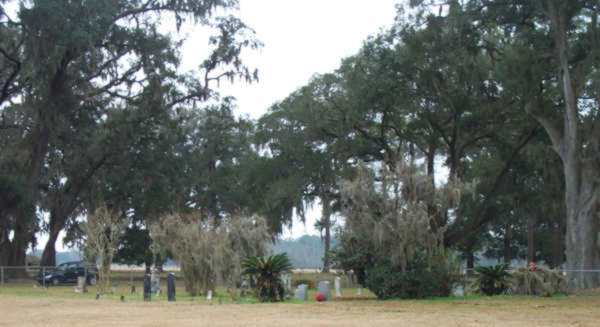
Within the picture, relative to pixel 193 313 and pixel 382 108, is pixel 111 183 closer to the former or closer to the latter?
pixel 382 108

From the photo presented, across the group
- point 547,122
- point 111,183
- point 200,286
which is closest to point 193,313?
point 200,286

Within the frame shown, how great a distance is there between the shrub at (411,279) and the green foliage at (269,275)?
2.86 meters

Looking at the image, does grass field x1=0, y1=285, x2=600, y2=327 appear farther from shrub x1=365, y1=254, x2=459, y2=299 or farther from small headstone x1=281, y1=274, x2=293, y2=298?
small headstone x1=281, y1=274, x2=293, y2=298

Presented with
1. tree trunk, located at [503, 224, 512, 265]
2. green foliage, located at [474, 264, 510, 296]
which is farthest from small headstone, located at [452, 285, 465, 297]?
tree trunk, located at [503, 224, 512, 265]

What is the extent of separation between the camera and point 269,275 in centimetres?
2573

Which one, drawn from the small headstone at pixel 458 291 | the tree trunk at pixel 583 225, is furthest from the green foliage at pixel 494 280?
the tree trunk at pixel 583 225

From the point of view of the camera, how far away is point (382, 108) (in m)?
38.8

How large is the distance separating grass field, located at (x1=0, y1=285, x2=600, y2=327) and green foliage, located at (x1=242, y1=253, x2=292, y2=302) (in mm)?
612

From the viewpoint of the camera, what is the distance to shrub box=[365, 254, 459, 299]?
2605 cm

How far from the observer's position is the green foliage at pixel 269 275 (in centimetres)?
2573

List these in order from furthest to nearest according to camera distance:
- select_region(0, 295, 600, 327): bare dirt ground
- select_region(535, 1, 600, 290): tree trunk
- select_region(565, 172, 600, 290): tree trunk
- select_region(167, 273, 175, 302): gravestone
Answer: select_region(565, 172, 600, 290): tree trunk, select_region(535, 1, 600, 290): tree trunk, select_region(167, 273, 175, 302): gravestone, select_region(0, 295, 600, 327): bare dirt ground

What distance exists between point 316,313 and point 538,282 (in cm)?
1057

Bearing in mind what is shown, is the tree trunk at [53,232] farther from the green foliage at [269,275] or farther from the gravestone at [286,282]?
the green foliage at [269,275]

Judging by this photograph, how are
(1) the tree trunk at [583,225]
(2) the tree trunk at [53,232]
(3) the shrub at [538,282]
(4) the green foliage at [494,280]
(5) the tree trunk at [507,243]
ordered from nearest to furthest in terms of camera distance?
1. (3) the shrub at [538,282]
2. (4) the green foliage at [494,280]
3. (1) the tree trunk at [583,225]
4. (2) the tree trunk at [53,232]
5. (5) the tree trunk at [507,243]
